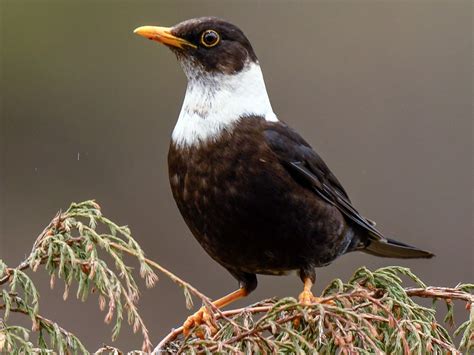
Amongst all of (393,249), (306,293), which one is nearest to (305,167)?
(306,293)

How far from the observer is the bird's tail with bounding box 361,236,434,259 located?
261 inches

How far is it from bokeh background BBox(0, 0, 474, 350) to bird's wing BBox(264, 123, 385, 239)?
3367 mm

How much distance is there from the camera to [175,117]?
11.8 meters

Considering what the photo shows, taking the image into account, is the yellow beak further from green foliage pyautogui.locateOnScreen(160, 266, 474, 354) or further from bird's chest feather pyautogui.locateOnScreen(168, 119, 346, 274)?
green foliage pyautogui.locateOnScreen(160, 266, 474, 354)

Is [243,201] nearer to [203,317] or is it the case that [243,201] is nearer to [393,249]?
[203,317]

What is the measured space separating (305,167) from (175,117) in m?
5.88

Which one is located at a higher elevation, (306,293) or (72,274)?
(72,274)

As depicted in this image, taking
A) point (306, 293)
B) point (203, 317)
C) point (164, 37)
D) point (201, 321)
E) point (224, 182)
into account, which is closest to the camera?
point (201, 321)

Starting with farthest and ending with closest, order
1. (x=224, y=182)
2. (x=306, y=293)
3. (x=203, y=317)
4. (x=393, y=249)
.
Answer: (x=393, y=249) < (x=306, y=293) < (x=224, y=182) < (x=203, y=317)

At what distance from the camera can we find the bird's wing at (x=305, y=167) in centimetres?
593

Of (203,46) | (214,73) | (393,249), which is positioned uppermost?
(203,46)

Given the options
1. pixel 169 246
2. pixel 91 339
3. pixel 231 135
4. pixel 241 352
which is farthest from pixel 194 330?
pixel 169 246

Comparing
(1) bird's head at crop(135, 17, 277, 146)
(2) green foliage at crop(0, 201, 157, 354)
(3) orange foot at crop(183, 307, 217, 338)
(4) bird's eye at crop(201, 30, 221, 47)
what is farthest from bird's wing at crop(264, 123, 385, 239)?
(2) green foliage at crop(0, 201, 157, 354)

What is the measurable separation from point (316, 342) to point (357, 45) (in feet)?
27.9
